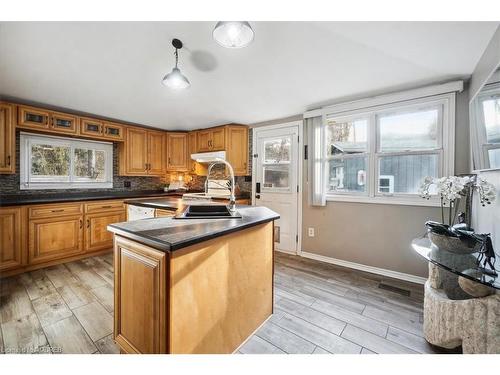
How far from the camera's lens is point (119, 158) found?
3.82 metres

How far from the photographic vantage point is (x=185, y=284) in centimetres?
108

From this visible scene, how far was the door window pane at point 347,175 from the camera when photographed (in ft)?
9.10

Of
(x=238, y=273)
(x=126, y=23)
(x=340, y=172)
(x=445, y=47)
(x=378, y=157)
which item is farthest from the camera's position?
(x=340, y=172)

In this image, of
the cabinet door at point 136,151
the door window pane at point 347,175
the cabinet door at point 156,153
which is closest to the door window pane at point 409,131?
the door window pane at point 347,175

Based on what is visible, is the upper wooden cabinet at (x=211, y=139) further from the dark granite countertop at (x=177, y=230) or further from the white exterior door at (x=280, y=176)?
the dark granite countertop at (x=177, y=230)

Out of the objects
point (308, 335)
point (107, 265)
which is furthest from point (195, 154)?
point (308, 335)

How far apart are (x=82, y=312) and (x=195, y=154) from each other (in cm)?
283

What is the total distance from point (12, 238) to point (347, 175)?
4225 millimetres

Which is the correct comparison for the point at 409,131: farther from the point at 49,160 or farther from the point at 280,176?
the point at 49,160

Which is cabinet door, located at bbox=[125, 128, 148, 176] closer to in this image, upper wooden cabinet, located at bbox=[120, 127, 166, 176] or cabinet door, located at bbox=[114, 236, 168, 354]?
upper wooden cabinet, located at bbox=[120, 127, 166, 176]

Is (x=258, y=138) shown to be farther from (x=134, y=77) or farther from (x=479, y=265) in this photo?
(x=479, y=265)

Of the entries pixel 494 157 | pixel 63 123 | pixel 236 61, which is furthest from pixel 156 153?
pixel 494 157

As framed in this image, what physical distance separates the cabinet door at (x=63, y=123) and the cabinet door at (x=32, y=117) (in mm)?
62

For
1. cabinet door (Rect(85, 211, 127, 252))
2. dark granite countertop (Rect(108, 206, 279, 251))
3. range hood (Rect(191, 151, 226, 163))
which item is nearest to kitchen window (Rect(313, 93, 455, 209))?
range hood (Rect(191, 151, 226, 163))
